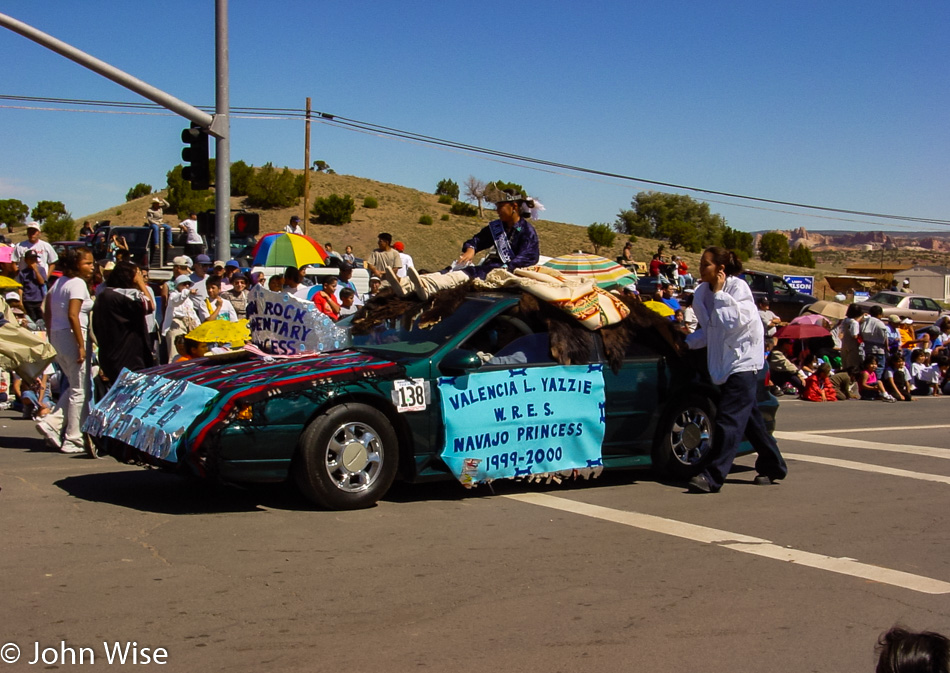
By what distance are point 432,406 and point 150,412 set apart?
1883 millimetres


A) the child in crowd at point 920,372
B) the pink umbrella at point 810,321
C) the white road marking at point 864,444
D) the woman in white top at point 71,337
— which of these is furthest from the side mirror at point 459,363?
the child in crowd at point 920,372

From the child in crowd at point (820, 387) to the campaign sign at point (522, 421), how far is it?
9.93 metres

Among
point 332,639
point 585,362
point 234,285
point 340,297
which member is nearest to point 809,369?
point 340,297

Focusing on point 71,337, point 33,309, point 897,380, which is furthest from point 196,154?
point 897,380

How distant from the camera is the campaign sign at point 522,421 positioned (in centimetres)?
720

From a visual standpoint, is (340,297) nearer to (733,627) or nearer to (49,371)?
(49,371)

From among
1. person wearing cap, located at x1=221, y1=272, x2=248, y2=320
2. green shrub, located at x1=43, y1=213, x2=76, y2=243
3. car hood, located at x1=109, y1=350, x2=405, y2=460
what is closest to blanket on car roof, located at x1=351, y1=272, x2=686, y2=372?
car hood, located at x1=109, y1=350, x2=405, y2=460

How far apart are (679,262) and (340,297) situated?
609 inches

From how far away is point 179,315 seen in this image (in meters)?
12.0

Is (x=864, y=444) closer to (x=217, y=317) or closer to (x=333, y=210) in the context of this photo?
(x=217, y=317)

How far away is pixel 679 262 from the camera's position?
2727 cm

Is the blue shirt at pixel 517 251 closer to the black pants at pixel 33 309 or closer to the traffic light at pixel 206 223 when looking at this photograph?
the traffic light at pixel 206 223

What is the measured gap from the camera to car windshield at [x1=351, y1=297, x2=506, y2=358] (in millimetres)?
7323

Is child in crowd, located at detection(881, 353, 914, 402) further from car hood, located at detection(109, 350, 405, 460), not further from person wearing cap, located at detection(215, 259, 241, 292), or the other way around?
car hood, located at detection(109, 350, 405, 460)
